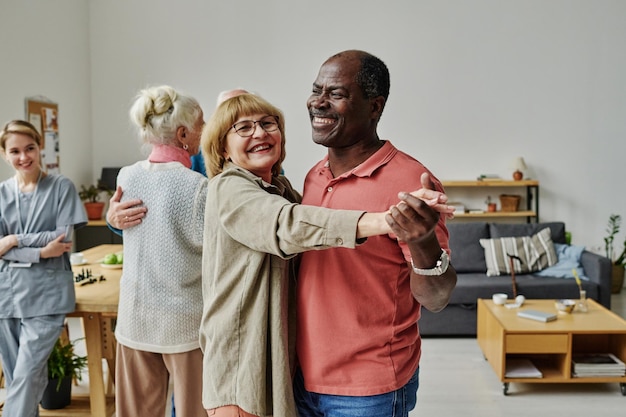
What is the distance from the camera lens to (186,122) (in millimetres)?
2125

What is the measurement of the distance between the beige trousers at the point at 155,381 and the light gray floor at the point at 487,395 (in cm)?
176

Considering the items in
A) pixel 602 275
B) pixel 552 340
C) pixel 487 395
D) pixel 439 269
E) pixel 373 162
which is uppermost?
pixel 373 162

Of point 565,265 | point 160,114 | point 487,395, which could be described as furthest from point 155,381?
point 565,265

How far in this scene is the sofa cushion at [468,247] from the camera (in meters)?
5.52

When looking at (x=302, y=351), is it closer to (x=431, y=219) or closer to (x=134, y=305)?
(x=431, y=219)

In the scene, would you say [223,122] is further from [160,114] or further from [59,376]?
[59,376]

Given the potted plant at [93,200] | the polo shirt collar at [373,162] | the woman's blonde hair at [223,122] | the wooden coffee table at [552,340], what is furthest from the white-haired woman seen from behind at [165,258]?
the potted plant at [93,200]

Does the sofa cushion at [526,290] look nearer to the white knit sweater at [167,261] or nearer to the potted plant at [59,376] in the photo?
the potted plant at [59,376]

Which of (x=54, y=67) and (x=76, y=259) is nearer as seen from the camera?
(x=76, y=259)

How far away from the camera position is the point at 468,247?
18.3 ft

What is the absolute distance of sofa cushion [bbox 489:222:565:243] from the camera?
224 inches

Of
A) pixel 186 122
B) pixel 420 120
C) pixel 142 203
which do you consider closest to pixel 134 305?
pixel 142 203

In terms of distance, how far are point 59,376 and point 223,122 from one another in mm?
2568

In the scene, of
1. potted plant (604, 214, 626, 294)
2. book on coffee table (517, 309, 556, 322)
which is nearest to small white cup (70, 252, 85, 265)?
book on coffee table (517, 309, 556, 322)
